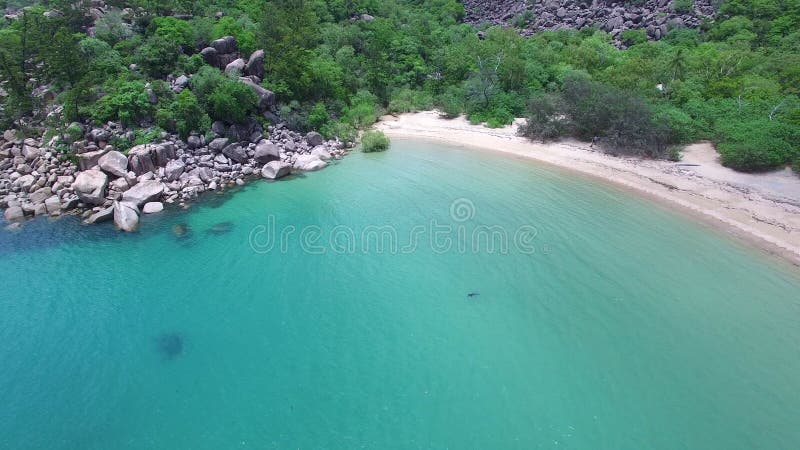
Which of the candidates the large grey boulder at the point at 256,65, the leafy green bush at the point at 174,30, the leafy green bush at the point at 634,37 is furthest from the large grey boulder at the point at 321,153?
the leafy green bush at the point at 634,37

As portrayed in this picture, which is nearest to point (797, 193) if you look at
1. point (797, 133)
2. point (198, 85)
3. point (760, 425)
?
point (797, 133)

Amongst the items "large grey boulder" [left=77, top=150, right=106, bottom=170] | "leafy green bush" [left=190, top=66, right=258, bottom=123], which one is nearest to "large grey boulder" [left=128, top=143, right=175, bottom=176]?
"large grey boulder" [left=77, top=150, right=106, bottom=170]

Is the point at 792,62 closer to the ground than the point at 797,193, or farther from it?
farther from it

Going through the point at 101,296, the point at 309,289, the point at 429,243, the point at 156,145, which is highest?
the point at 156,145

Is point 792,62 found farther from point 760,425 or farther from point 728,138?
point 760,425

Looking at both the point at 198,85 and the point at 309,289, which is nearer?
the point at 309,289

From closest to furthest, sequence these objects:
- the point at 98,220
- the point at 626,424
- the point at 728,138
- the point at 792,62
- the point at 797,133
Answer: the point at 626,424 < the point at 98,220 < the point at 797,133 < the point at 728,138 < the point at 792,62

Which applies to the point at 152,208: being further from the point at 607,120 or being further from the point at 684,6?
the point at 684,6

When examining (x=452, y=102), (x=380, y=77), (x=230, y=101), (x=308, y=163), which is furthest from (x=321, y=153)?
(x=452, y=102)

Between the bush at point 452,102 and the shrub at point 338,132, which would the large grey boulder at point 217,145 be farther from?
the bush at point 452,102
